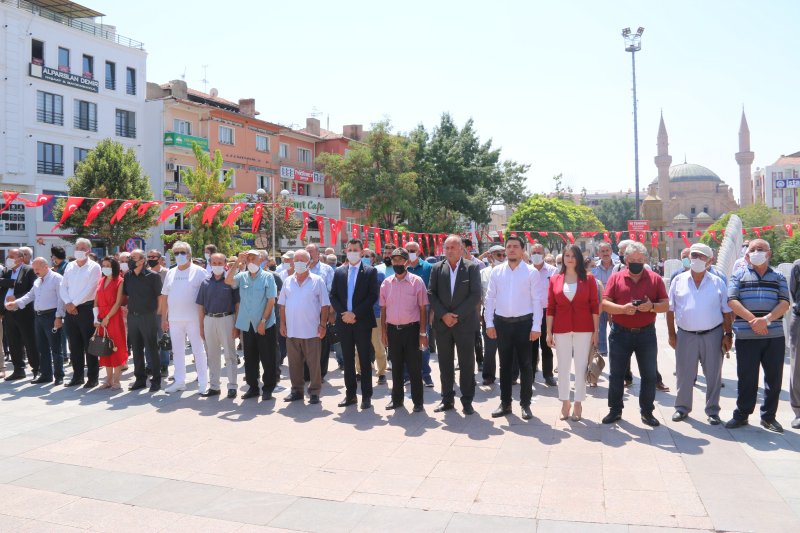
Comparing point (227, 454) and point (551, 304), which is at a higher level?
point (551, 304)

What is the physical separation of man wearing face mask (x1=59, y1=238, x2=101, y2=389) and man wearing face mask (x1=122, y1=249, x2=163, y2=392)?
1.90 feet

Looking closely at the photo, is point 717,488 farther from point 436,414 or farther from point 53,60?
point 53,60

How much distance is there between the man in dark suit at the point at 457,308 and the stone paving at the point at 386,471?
1.81ft

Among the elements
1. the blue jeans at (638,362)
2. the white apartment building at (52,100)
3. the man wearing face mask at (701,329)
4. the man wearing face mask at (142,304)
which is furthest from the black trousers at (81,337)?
the white apartment building at (52,100)

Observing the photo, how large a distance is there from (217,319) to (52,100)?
102ft

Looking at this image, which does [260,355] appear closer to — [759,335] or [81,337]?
[81,337]

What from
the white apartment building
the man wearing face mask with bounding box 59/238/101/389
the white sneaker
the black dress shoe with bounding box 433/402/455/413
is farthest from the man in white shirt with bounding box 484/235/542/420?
the white apartment building

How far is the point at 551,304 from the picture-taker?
6.92m

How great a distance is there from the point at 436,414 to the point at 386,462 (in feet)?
5.82

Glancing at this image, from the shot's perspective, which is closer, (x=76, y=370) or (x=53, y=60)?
(x=76, y=370)

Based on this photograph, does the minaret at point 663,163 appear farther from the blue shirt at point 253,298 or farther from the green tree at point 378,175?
the blue shirt at point 253,298

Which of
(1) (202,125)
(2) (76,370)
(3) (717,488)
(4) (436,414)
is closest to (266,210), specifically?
(1) (202,125)

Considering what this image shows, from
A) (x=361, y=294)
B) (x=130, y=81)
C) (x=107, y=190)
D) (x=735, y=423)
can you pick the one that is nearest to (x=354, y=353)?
(x=361, y=294)

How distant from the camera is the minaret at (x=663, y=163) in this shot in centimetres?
12525
